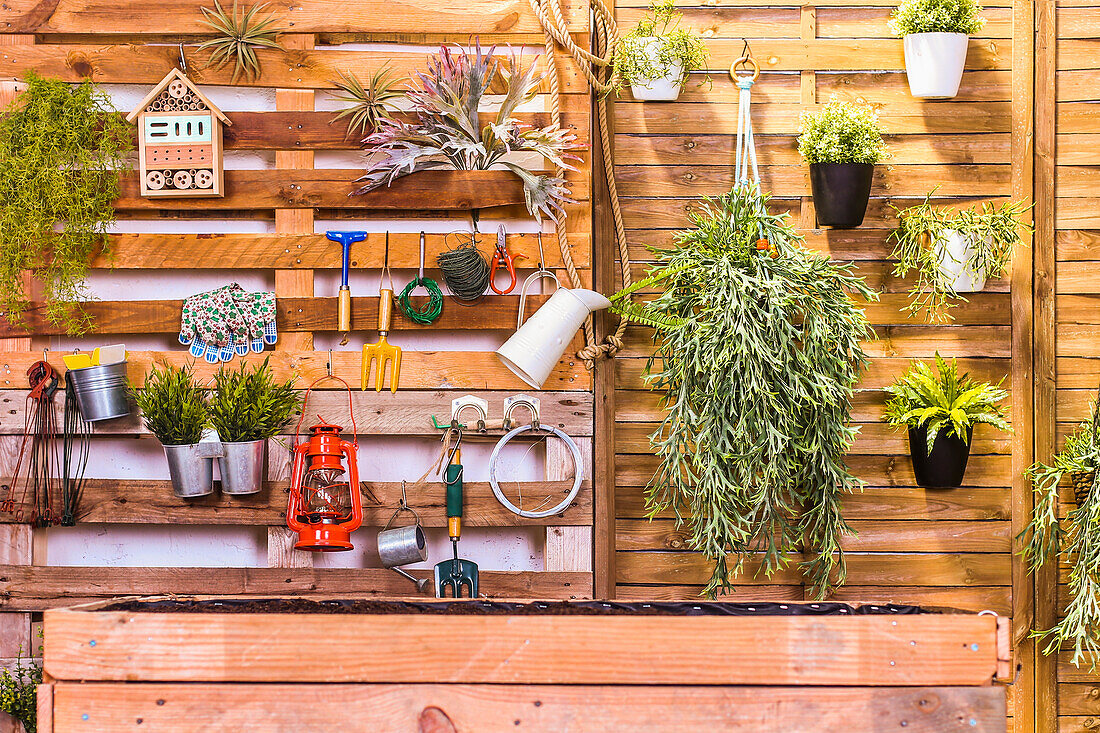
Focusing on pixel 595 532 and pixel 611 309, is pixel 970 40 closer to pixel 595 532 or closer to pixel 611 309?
pixel 611 309

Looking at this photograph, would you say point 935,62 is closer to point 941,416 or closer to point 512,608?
point 941,416

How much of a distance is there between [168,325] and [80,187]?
46 cm

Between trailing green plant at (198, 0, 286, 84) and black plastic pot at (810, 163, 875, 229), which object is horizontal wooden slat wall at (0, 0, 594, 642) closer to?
trailing green plant at (198, 0, 286, 84)

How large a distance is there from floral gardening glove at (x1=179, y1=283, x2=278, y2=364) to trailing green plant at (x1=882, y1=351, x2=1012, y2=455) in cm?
191

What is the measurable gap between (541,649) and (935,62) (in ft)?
6.87

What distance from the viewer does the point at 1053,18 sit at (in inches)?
95.3

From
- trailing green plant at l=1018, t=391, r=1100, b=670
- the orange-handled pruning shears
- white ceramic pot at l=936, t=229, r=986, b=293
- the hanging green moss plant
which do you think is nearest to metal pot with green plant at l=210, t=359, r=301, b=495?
the hanging green moss plant

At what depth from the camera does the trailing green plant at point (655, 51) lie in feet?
7.41

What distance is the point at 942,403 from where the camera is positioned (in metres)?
2.24

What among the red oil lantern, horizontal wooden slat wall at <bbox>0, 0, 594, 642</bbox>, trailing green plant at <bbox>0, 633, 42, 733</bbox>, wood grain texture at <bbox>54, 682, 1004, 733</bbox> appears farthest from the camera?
horizontal wooden slat wall at <bbox>0, 0, 594, 642</bbox>

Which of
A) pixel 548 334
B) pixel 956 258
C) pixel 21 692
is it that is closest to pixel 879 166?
pixel 956 258

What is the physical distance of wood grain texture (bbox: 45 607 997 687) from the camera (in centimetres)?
130

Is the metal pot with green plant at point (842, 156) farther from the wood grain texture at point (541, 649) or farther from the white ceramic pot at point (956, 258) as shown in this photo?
the wood grain texture at point (541, 649)

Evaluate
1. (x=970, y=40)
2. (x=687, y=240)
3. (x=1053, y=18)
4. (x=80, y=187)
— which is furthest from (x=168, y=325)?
(x=1053, y=18)
